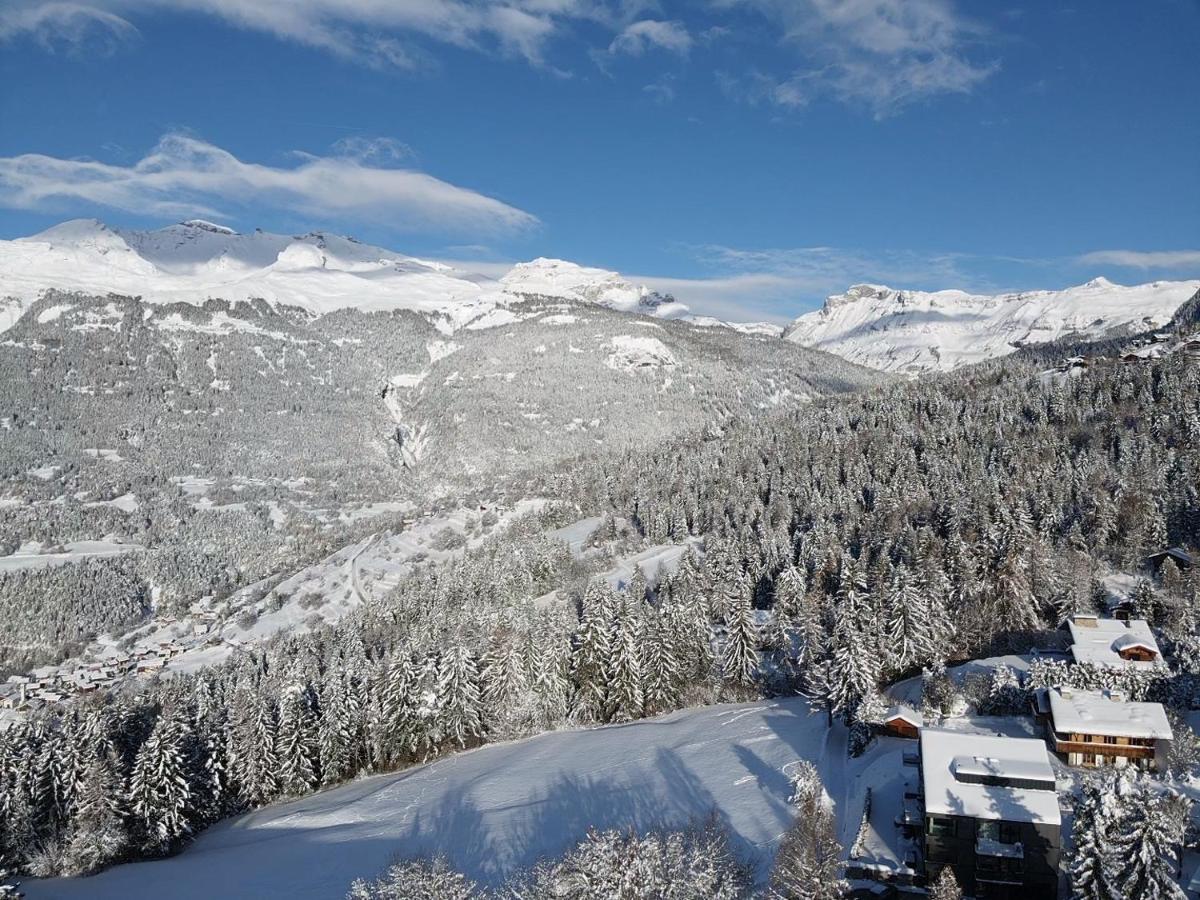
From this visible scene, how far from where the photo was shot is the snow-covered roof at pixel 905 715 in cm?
3889

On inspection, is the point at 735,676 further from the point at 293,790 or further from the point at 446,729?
the point at 293,790

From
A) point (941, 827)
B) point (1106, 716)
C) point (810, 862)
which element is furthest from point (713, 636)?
point (810, 862)

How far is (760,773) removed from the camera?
129ft

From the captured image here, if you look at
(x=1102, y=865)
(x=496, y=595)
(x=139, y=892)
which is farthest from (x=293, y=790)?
(x=1102, y=865)

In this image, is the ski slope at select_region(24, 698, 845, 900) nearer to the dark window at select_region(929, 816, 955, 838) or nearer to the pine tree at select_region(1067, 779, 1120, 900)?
the dark window at select_region(929, 816, 955, 838)

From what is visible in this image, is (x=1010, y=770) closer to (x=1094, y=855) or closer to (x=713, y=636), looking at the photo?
(x=1094, y=855)

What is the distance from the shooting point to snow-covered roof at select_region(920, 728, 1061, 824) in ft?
86.8

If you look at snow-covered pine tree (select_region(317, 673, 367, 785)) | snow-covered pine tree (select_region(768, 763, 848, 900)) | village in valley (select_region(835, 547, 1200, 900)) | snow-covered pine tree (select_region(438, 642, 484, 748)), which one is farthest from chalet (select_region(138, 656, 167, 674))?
snow-covered pine tree (select_region(768, 763, 848, 900))

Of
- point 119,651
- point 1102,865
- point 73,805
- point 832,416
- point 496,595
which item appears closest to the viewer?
point 1102,865

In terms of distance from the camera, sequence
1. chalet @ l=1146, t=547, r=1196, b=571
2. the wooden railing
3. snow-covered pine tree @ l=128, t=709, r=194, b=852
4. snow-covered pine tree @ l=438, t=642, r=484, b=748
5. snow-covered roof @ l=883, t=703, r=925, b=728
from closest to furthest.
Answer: the wooden railing → snow-covered roof @ l=883, t=703, r=925, b=728 → snow-covered pine tree @ l=128, t=709, r=194, b=852 → snow-covered pine tree @ l=438, t=642, r=484, b=748 → chalet @ l=1146, t=547, r=1196, b=571

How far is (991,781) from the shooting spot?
27484mm

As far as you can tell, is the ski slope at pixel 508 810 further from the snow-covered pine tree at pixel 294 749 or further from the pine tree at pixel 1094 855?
the pine tree at pixel 1094 855

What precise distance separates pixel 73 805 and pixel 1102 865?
A: 5334 centimetres

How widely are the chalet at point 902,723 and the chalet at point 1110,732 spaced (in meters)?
6.07
